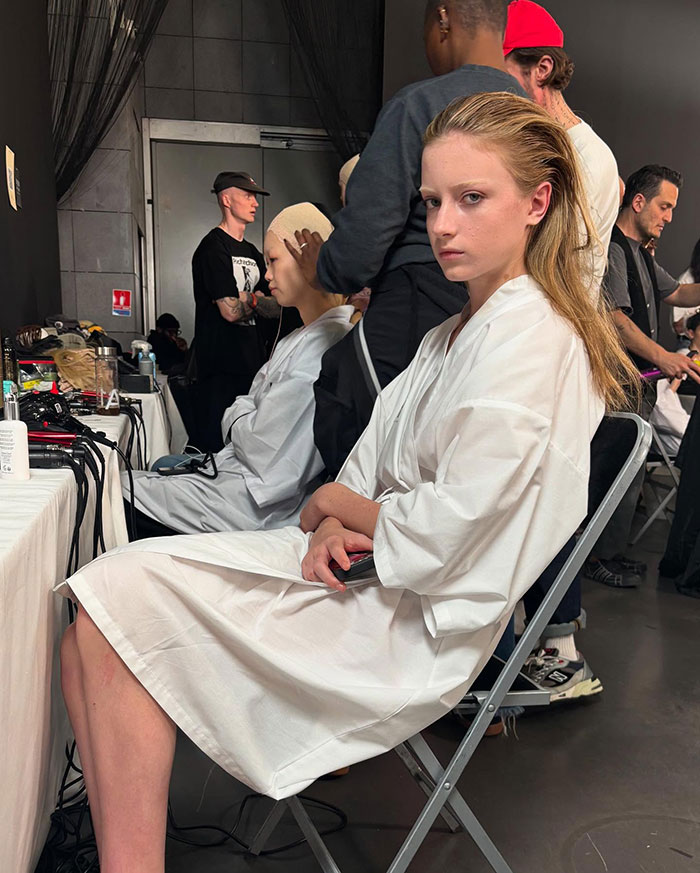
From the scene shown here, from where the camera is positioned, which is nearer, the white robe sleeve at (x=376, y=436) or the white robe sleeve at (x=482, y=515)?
the white robe sleeve at (x=482, y=515)

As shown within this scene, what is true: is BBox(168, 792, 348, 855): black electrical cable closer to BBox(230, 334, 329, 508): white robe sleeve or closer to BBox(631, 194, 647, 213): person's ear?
BBox(230, 334, 329, 508): white robe sleeve

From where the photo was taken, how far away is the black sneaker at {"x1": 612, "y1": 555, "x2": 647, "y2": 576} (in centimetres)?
319

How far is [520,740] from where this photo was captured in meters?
1.85

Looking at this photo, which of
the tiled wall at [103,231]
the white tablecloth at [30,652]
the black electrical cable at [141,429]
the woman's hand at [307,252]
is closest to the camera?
the white tablecloth at [30,652]

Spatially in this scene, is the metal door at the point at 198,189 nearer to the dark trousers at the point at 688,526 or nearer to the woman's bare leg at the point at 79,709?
the dark trousers at the point at 688,526

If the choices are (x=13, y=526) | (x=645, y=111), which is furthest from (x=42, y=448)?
(x=645, y=111)

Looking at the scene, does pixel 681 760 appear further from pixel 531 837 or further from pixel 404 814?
pixel 404 814

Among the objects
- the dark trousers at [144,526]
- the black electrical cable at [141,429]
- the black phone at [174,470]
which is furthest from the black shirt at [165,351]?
the dark trousers at [144,526]

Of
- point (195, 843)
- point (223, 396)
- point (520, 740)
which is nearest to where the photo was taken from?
point (195, 843)

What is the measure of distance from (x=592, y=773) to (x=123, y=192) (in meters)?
4.98

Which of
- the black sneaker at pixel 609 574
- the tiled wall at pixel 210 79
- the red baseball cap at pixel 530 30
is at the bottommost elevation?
the black sneaker at pixel 609 574

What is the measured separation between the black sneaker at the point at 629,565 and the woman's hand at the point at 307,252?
1947mm

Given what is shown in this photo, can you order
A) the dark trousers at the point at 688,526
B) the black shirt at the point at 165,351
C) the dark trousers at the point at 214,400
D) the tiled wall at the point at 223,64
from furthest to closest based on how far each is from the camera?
the tiled wall at the point at 223,64
the black shirt at the point at 165,351
the dark trousers at the point at 214,400
the dark trousers at the point at 688,526

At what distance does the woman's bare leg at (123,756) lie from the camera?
3.04 ft
